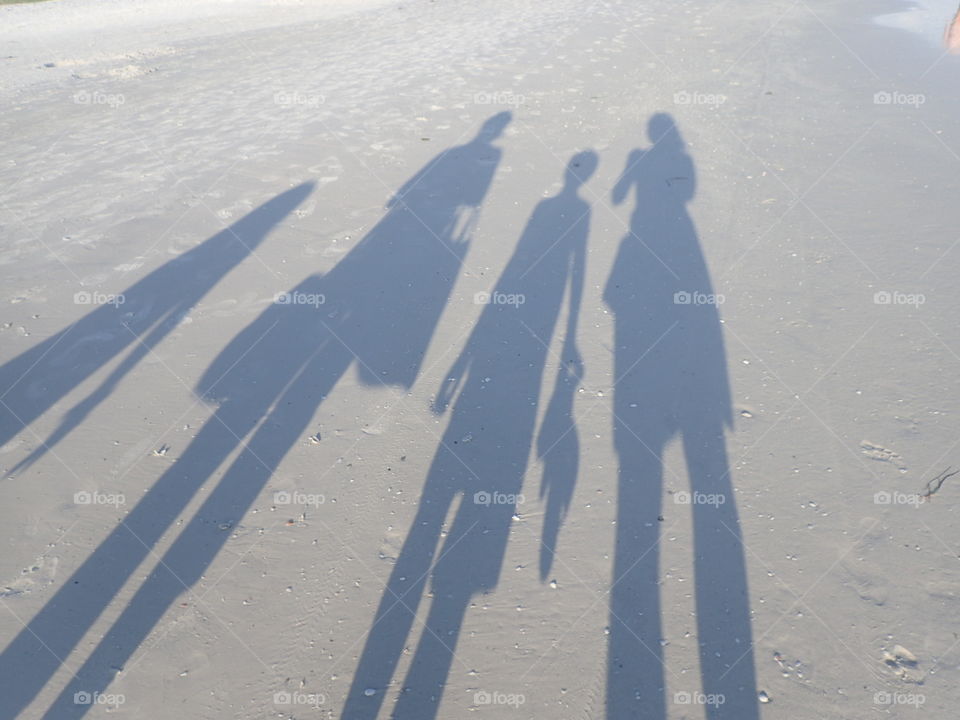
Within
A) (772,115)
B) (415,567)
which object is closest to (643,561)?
(415,567)

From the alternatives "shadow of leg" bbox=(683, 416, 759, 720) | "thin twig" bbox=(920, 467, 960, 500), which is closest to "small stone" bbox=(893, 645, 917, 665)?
"shadow of leg" bbox=(683, 416, 759, 720)

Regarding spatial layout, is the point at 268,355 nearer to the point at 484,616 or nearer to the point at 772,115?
the point at 484,616

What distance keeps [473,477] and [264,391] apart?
2672 mm

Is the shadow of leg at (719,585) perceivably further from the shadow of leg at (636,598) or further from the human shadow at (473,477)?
the human shadow at (473,477)

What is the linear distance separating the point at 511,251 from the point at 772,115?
7827 millimetres

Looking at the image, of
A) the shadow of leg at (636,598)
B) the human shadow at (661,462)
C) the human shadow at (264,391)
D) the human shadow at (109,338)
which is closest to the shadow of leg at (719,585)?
the human shadow at (661,462)

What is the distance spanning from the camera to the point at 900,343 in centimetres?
753

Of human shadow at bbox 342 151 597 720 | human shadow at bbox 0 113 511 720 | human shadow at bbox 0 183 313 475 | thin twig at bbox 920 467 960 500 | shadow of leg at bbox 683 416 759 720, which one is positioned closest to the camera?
A: shadow of leg at bbox 683 416 759 720

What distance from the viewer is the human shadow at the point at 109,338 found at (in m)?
7.17

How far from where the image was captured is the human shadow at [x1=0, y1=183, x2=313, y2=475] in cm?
717

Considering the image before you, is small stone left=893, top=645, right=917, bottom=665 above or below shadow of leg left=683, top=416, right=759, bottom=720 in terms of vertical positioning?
below

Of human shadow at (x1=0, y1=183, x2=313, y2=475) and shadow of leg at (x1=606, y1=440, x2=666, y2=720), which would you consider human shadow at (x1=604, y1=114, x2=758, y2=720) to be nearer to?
shadow of leg at (x1=606, y1=440, x2=666, y2=720)

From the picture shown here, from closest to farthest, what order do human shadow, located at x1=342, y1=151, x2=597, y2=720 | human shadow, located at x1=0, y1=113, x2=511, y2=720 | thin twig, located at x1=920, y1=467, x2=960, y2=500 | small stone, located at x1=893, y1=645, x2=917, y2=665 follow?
small stone, located at x1=893, y1=645, x2=917, y2=665
human shadow, located at x1=342, y1=151, x2=597, y2=720
human shadow, located at x1=0, y1=113, x2=511, y2=720
thin twig, located at x1=920, y1=467, x2=960, y2=500

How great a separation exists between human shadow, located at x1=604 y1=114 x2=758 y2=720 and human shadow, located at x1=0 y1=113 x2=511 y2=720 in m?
2.45
